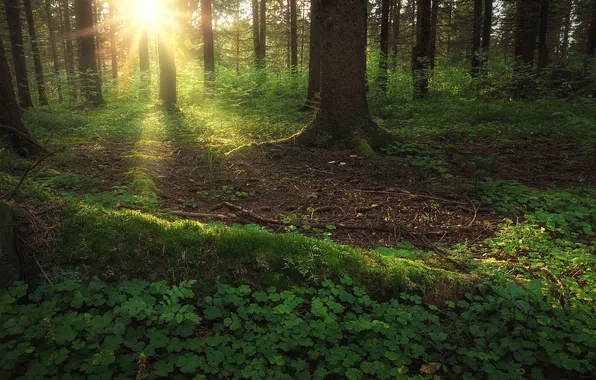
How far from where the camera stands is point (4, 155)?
4.79m

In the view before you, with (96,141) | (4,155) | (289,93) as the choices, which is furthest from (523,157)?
(289,93)

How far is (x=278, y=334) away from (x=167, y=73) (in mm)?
12738

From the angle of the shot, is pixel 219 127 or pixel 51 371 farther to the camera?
pixel 219 127

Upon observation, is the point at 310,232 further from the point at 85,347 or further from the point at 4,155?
the point at 4,155

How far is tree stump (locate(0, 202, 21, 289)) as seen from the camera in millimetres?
2443

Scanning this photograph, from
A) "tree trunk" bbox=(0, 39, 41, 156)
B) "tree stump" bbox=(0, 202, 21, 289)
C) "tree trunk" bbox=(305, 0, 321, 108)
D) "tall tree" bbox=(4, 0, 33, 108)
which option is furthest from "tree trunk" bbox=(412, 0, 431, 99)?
"tall tree" bbox=(4, 0, 33, 108)

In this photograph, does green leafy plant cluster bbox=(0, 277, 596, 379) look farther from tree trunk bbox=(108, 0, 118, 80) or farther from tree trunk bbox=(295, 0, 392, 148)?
tree trunk bbox=(108, 0, 118, 80)

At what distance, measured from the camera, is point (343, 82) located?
716 centimetres

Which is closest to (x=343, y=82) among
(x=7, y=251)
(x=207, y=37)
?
(x=7, y=251)

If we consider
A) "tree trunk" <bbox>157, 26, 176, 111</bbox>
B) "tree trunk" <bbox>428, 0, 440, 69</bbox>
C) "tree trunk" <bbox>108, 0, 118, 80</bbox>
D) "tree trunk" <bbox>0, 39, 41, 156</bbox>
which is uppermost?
"tree trunk" <bbox>108, 0, 118, 80</bbox>

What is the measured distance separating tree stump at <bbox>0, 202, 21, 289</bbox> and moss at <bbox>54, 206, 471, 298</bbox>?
257mm

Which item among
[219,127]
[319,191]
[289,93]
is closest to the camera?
[319,191]

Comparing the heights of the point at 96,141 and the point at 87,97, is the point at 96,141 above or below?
below

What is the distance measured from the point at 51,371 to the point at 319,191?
4.00 metres
